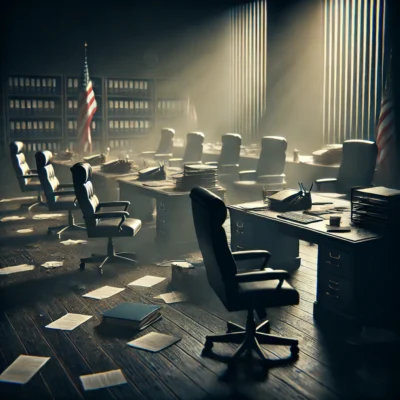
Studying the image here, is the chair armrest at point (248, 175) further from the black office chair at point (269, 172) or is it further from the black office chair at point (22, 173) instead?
the black office chair at point (22, 173)

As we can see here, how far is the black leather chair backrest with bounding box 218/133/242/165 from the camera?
8.59 metres

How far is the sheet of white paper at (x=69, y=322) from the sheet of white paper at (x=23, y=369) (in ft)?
1.61

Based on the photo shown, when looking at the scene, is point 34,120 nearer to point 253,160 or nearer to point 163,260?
point 253,160

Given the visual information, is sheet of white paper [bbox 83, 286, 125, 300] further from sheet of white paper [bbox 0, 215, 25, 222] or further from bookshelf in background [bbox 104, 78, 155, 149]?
bookshelf in background [bbox 104, 78, 155, 149]

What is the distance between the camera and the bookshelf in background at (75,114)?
1041 centimetres

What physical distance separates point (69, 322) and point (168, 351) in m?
0.88

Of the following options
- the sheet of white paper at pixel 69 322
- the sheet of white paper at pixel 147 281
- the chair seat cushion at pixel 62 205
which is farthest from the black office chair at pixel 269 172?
the sheet of white paper at pixel 69 322

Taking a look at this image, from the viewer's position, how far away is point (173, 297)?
4531 millimetres

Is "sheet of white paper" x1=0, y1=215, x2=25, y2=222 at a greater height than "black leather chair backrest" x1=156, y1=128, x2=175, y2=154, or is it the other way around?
"black leather chair backrest" x1=156, y1=128, x2=175, y2=154

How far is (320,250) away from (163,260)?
2.07 metres

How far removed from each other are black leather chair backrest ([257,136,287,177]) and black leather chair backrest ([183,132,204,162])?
1755 mm

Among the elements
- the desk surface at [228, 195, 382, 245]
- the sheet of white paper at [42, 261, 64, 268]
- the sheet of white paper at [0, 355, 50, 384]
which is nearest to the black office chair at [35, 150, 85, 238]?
the sheet of white paper at [42, 261, 64, 268]

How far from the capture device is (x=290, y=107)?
30.8ft

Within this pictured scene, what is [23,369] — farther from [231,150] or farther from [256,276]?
[231,150]
